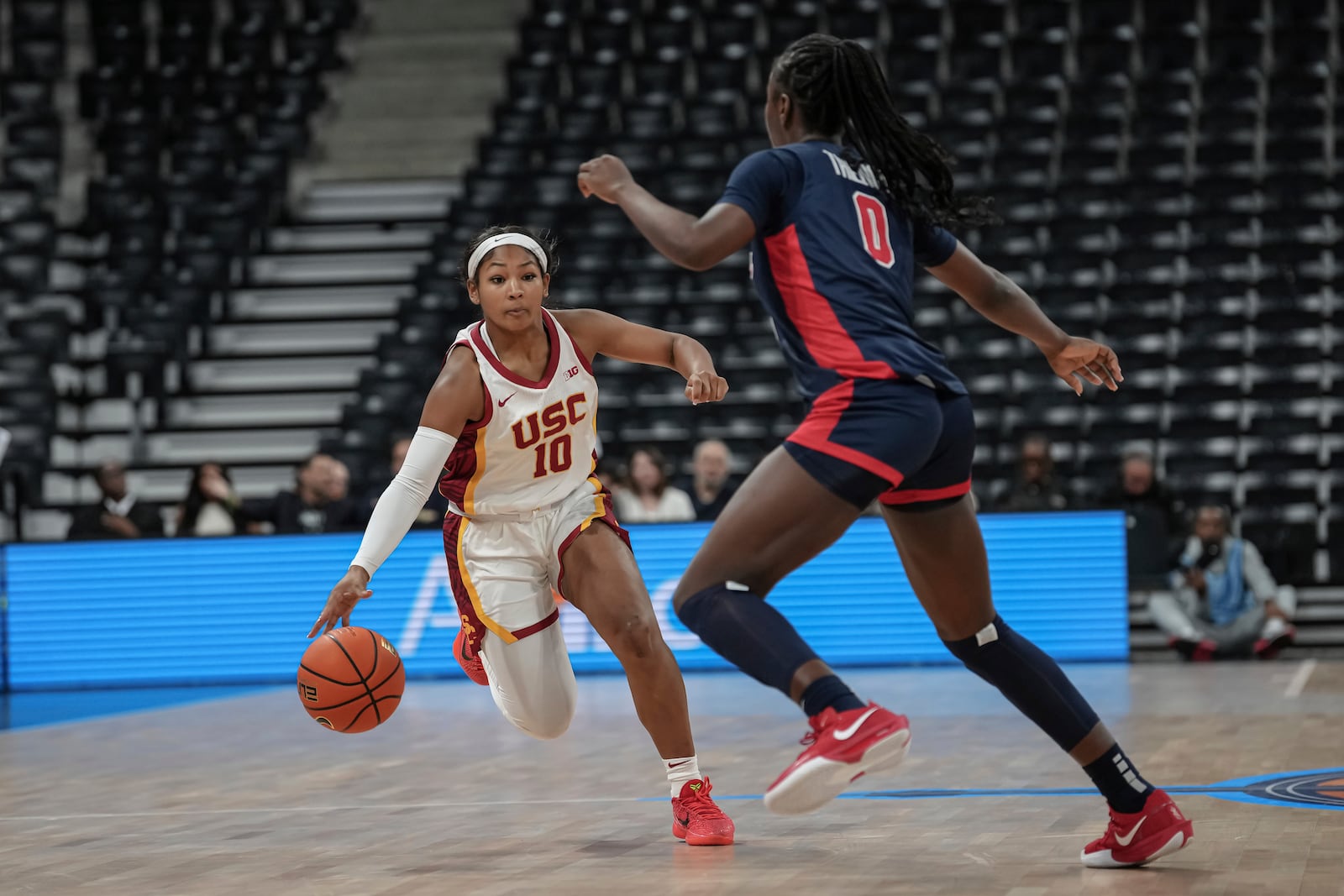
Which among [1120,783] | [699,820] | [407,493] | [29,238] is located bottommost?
[29,238]

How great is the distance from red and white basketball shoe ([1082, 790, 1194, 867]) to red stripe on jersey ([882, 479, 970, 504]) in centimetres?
81

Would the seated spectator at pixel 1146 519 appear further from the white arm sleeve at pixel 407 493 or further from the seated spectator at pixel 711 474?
the white arm sleeve at pixel 407 493

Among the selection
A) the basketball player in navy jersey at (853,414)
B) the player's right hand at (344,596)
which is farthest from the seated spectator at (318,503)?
the basketball player in navy jersey at (853,414)

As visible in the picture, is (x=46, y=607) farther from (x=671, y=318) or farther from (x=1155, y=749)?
(x=1155, y=749)

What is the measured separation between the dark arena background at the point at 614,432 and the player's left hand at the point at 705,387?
1047 millimetres

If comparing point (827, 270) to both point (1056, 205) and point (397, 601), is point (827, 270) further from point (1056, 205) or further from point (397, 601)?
point (1056, 205)

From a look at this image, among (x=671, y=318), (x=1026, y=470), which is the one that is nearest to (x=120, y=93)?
(x=671, y=318)

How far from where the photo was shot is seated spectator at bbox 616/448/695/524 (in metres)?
10.4

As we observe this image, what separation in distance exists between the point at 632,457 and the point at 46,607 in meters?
3.75

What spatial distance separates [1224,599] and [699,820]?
6.76 metres

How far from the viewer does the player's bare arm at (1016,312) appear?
Result: 3.68 meters

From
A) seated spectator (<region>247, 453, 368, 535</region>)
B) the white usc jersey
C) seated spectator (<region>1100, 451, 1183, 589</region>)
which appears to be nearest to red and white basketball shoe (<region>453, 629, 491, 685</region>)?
the white usc jersey

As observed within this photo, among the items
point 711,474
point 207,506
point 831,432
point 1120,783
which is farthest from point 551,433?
point 207,506

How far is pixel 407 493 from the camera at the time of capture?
3.96m
